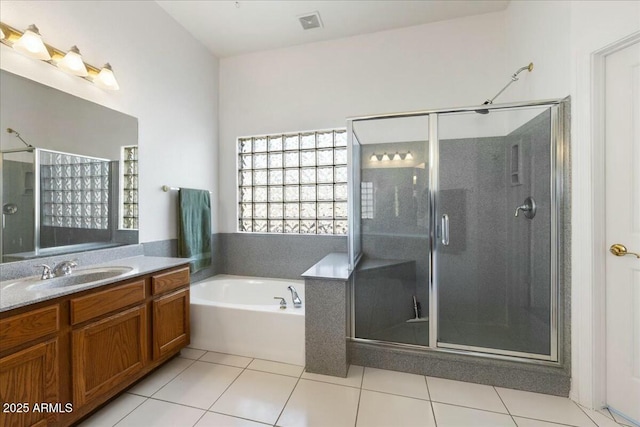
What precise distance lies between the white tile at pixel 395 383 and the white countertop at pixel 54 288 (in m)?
1.62

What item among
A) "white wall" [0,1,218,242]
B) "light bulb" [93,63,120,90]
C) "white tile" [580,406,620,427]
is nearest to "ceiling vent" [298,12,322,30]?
"white wall" [0,1,218,242]

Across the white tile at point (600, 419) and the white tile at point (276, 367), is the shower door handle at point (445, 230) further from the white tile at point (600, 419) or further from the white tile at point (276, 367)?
the white tile at point (276, 367)

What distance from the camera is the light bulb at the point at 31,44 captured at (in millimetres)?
1514

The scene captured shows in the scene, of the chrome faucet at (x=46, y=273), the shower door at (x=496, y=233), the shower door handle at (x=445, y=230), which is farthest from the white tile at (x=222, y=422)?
the shower door handle at (x=445, y=230)

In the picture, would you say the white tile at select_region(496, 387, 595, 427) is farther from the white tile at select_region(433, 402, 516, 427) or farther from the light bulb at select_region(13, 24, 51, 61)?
the light bulb at select_region(13, 24, 51, 61)

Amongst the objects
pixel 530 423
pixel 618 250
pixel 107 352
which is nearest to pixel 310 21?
pixel 618 250

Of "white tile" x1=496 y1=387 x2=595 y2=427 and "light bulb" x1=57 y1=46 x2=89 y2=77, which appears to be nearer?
"white tile" x1=496 y1=387 x2=595 y2=427

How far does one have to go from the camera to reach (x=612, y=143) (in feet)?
4.91

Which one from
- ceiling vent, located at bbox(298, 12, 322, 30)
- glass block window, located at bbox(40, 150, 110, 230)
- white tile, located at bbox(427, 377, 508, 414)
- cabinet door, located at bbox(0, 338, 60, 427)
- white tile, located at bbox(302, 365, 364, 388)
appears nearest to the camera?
cabinet door, located at bbox(0, 338, 60, 427)

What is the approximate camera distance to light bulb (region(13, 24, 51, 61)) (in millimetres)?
1514

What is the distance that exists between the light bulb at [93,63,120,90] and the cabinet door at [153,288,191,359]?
1609mm

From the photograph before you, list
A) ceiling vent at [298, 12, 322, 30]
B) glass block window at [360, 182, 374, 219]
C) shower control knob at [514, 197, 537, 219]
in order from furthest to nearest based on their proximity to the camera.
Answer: ceiling vent at [298, 12, 322, 30]
glass block window at [360, 182, 374, 219]
shower control knob at [514, 197, 537, 219]

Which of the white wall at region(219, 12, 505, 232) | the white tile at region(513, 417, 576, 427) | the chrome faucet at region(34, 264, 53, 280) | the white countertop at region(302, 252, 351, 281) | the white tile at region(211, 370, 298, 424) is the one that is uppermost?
the white wall at region(219, 12, 505, 232)

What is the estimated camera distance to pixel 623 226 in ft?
4.80
